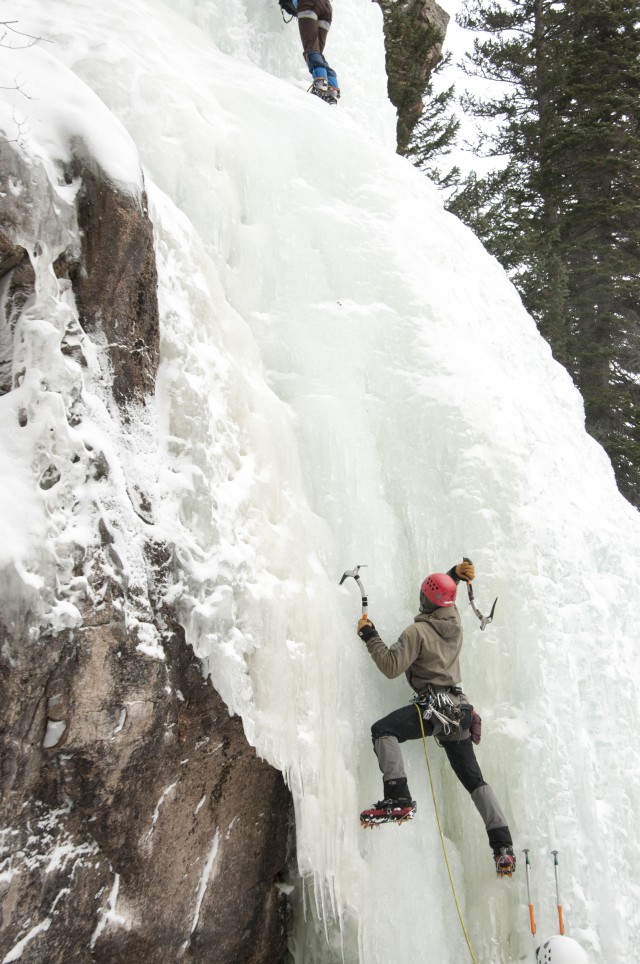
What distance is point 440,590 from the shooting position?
12.6 feet

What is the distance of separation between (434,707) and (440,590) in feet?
1.87

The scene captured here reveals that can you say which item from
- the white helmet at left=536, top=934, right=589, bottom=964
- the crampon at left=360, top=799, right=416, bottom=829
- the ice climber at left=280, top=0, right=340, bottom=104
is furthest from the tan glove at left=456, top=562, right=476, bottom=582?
the ice climber at left=280, top=0, right=340, bottom=104

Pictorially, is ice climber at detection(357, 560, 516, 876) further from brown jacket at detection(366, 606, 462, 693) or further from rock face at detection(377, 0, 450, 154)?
rock face at detection(377, 0, 450, 154)

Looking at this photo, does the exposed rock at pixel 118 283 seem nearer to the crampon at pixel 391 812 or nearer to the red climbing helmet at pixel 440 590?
the red climbing helmet at pixel 440 590

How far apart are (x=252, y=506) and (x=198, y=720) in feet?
3.26

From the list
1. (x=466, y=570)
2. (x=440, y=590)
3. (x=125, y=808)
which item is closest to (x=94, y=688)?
(x=125, y=808)

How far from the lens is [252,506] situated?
11.8ft

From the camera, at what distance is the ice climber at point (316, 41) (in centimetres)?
646

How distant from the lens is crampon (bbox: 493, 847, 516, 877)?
3551 mm

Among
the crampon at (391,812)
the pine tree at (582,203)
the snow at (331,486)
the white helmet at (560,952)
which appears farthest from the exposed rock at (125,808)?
the pine tree at (582,203)

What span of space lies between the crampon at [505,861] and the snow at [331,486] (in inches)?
7.7

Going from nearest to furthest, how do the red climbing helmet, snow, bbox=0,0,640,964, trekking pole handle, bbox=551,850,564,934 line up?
snow, bbox=0,0,640,964 < trekking pole handle, bbox=551,850,564,934 < the red climbing helmet

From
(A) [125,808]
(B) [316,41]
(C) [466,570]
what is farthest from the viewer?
(B) [316,41]

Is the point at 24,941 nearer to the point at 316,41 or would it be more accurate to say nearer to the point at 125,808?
the point at 125,808
